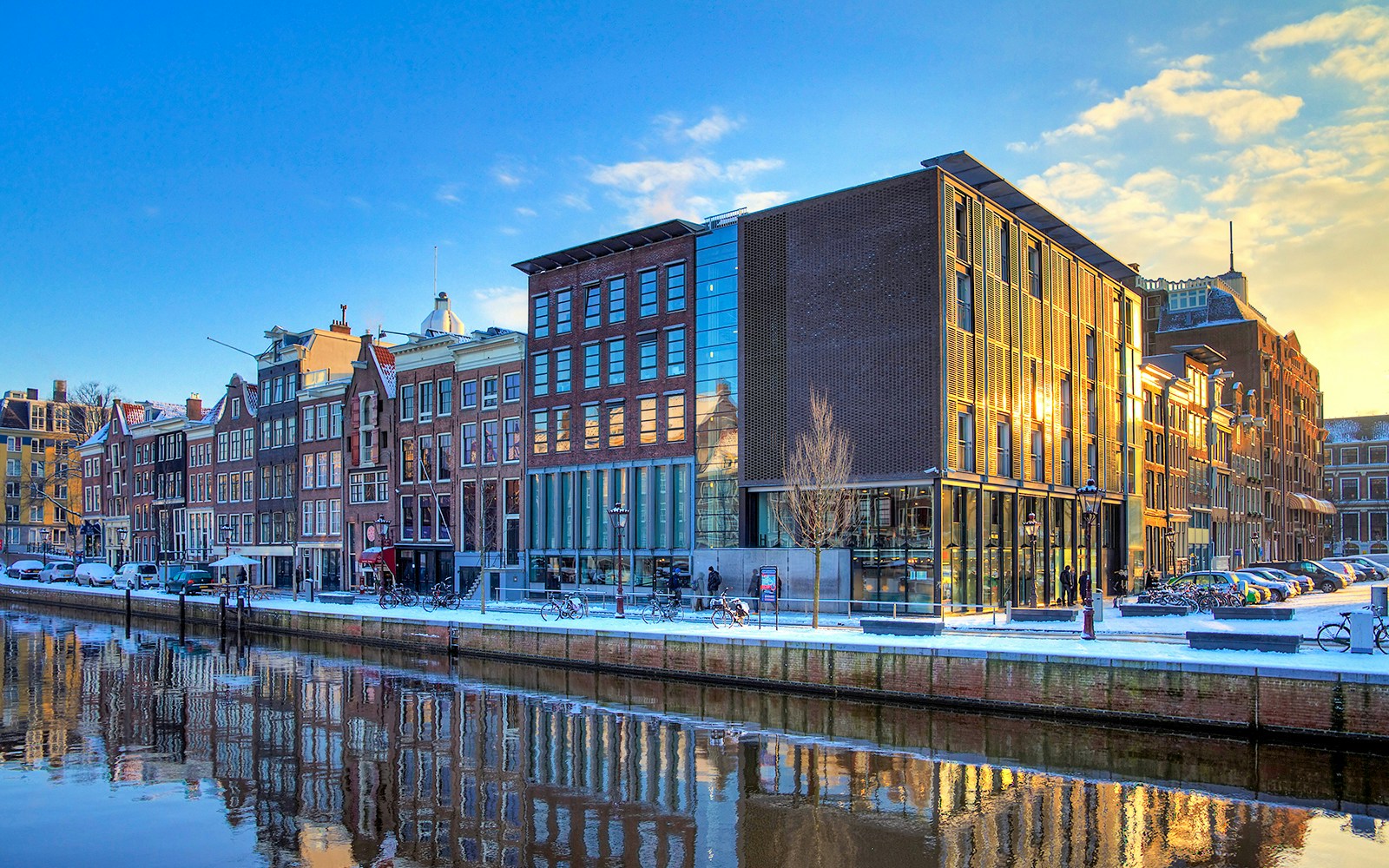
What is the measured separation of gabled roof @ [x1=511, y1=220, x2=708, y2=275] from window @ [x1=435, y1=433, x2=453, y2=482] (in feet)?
37.1

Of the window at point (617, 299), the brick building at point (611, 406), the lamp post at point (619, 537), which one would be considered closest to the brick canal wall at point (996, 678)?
the lamp post at point (619, 537)

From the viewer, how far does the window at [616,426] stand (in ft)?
169

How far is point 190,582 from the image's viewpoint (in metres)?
66.6

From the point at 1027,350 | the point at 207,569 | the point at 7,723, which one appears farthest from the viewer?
the point at 207,569

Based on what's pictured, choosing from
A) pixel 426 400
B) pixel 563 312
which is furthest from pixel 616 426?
pixel 426 400

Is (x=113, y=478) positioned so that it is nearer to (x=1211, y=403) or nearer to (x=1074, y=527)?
(x=1074, y=527)

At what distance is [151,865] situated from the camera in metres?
Result: 15.4

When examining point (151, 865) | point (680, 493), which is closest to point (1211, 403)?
point (680, 493)

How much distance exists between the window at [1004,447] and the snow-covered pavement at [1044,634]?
813cm

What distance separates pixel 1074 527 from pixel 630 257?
2586cm

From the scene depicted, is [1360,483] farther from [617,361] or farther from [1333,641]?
[1333,641]

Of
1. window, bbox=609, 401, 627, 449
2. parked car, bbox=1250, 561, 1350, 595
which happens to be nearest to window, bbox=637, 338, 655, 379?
window, bbox=609, 401, 627, 449

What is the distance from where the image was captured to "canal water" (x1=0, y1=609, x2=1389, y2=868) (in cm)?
1603

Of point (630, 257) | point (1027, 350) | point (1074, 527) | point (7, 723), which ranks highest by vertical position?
point (630, 257)
